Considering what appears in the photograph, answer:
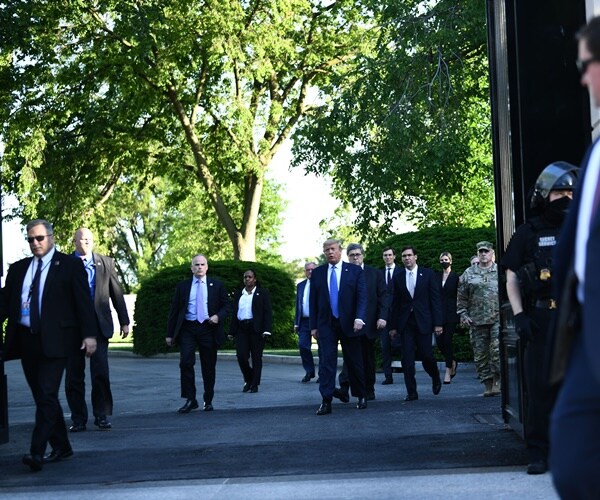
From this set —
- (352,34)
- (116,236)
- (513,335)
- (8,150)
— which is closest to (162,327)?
(8,150)

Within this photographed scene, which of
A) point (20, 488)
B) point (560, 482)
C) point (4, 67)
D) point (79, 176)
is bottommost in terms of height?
point (20, 488)

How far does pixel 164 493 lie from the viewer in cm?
771

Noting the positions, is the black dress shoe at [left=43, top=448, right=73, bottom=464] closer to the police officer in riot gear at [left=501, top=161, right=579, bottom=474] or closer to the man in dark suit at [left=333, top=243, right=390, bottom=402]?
the police officer in riot gear at [left=501, top=161, right=579, bottom=474]

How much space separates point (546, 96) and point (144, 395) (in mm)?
9837

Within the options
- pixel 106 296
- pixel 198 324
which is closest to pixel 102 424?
pixel 106 296

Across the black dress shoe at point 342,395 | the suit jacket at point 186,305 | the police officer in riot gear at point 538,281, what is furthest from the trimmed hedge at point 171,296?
the police officer in riot gear at point 538,281

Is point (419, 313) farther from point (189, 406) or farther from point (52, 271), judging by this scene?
point (52, 271)

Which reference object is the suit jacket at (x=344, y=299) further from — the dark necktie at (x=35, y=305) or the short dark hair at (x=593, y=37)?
the short dark hair at (x=593, y=37)

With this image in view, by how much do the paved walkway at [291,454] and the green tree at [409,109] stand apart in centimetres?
869

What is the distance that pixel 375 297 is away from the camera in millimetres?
15094

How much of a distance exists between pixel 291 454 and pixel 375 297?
5.74m

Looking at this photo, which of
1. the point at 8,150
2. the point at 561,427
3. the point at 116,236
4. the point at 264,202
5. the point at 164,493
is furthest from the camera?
the point at 116,236

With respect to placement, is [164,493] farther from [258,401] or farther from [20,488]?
[258,401]

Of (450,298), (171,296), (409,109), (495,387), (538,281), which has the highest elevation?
(409,109)
